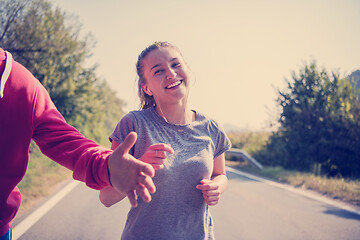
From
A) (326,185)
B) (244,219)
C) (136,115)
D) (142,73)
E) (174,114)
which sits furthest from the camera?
(326,185)

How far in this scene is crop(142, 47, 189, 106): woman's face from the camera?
194 cm

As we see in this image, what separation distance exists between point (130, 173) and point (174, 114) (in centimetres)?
102

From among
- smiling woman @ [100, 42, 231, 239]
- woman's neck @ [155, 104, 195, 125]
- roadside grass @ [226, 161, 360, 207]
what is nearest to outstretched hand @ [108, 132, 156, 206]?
smiling woman @ [100, 42, 231, 239]

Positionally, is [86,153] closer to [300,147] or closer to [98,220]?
[98,220]

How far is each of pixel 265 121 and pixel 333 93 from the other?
2968 millimetres

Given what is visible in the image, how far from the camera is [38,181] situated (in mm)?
7348

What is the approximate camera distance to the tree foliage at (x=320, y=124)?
11.1 m

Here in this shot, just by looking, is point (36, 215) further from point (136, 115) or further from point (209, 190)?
point (209, 190)

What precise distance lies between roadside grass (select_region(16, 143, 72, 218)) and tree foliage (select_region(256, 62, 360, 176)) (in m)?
8.23

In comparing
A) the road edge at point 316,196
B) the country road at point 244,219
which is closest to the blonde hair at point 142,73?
the country road at point 244,219

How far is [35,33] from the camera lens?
38.0 feet

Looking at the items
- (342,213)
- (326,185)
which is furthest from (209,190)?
(326,185)

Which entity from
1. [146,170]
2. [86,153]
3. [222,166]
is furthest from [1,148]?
[222,166]

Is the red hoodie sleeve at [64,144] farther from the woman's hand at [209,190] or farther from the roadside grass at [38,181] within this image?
the roadside grass at [38,181]
